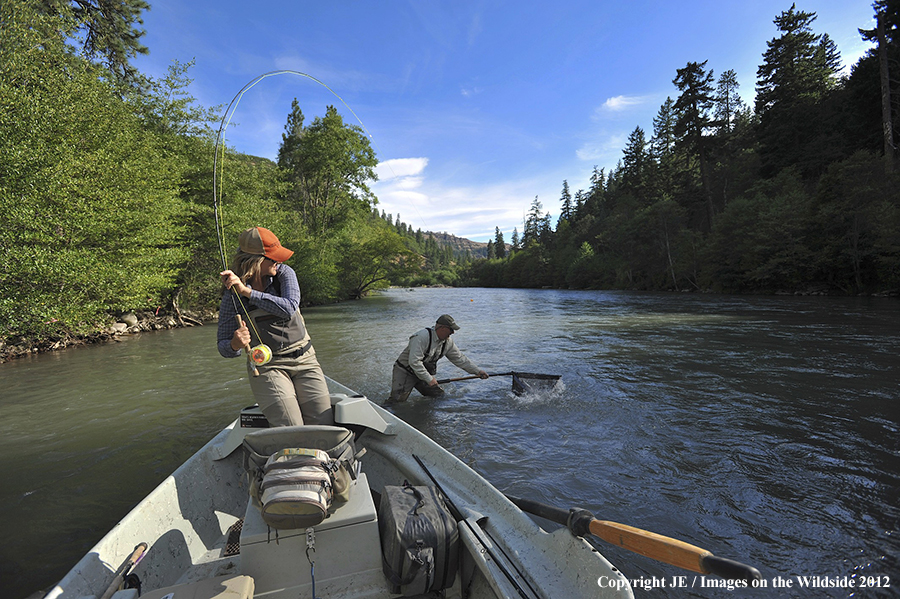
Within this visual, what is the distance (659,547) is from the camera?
68.3 inches

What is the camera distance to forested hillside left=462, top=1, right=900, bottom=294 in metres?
22.9

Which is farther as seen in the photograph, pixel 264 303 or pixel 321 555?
pixel 264 303

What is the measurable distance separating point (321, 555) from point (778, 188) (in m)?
40.4

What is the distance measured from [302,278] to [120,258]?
54.6 ft

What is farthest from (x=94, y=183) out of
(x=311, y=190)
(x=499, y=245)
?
(x=499, y=245)

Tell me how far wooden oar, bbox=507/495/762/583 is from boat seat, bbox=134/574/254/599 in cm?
165

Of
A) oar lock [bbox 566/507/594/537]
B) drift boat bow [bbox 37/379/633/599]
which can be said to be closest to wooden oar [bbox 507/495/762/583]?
oar lock [bbox 566/507/594/537]

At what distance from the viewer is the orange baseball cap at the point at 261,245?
9.86 feet

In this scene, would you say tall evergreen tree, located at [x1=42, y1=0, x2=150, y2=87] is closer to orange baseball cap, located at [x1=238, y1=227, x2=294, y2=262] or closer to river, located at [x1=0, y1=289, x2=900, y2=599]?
river, located at [x1=0, y1=289, x2=900, y2=599]

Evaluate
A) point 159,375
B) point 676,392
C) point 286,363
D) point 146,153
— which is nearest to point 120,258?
point 146,153

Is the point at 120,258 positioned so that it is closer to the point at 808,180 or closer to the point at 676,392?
the point at 676,392

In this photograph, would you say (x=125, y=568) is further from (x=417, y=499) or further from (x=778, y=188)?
(x=778, y=188)

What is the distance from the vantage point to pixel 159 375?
912 cm

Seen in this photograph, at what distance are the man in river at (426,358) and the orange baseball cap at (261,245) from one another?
10.1 ft
